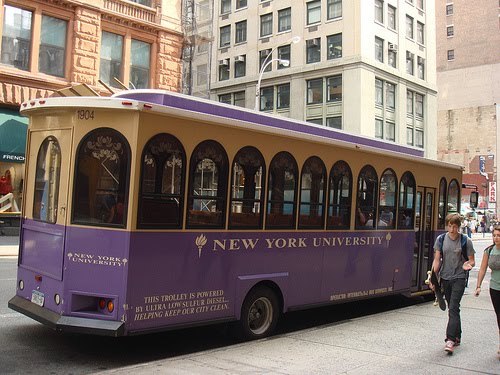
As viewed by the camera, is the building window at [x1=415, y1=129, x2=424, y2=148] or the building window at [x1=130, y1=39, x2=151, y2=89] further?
the building window at [x1=415, y1=129, x2=424, y2=148]

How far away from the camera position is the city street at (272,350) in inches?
222

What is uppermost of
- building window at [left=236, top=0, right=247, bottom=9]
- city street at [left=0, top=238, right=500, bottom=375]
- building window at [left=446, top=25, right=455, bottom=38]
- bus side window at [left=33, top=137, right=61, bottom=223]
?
building window at [left=446, top=25, right=455, bottom=38]

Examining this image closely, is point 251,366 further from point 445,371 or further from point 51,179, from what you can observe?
point 51,179

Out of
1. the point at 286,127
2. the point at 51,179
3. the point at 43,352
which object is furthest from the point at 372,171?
the point at 43,352

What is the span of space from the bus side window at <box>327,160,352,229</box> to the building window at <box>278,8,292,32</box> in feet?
134

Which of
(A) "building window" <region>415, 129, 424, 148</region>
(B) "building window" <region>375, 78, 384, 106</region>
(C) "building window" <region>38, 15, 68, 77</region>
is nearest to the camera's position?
(C) "building window" <region>38, 15, 68, 77</region>

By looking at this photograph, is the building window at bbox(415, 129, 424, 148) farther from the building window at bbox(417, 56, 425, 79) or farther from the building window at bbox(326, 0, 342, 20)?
the building window at bbox(326, 0, 342, 20)

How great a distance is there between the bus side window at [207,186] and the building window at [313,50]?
39783 millimetres

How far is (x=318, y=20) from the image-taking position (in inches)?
1767

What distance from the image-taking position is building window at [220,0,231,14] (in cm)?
5203

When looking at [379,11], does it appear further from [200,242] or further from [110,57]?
[200,242]

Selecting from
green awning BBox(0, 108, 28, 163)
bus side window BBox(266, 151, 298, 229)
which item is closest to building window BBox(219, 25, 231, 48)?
green awning BBox(0, 108, 28, 163)

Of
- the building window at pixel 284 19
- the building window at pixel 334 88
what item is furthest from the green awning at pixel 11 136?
the building window at pixel 284 19

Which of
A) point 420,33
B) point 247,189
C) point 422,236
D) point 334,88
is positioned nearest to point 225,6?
point 334,88
